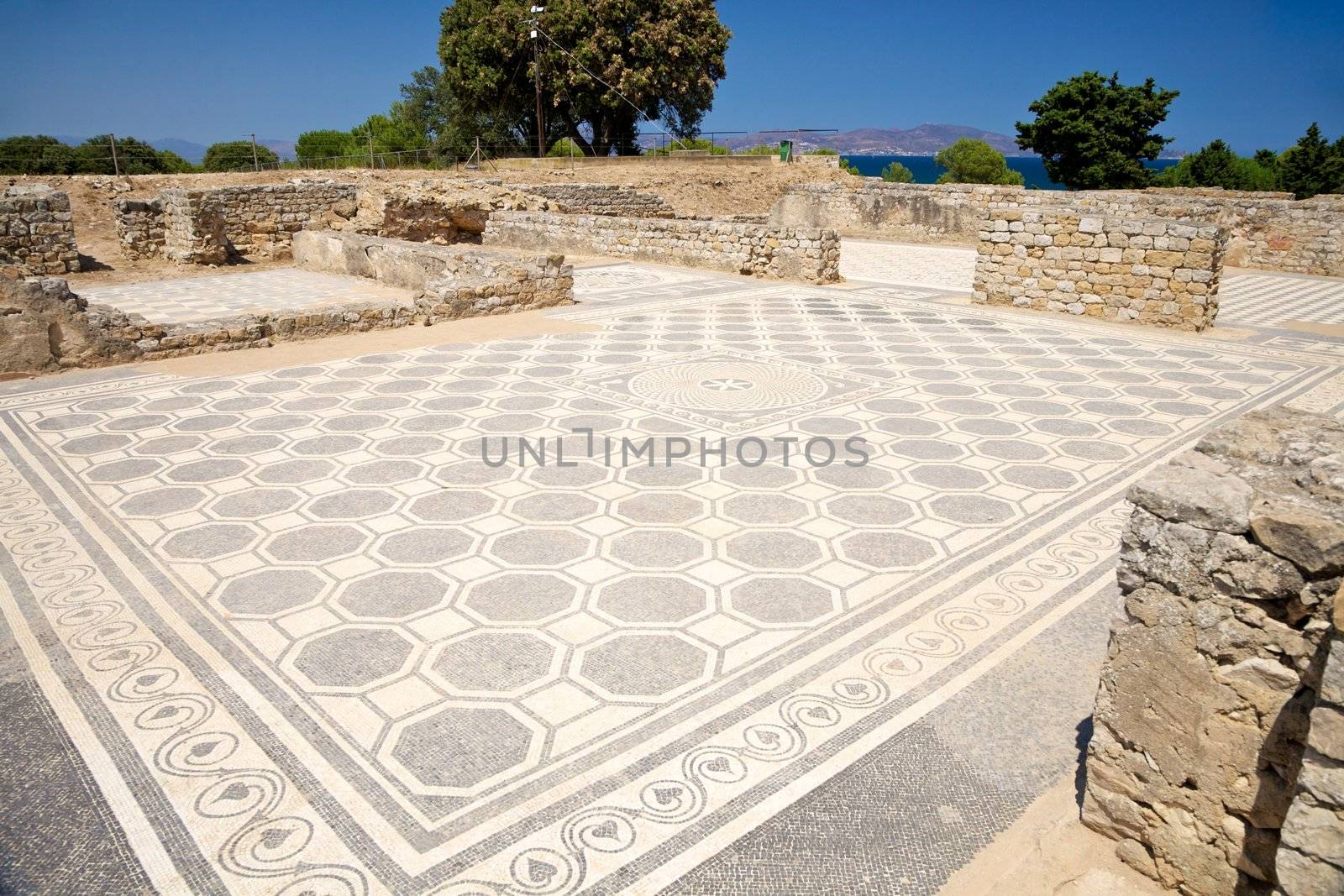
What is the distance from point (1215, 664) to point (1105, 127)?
109ft

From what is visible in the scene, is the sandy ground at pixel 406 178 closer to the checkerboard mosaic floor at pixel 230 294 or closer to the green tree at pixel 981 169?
the checkerboard mosaic floor at pixel 230 294

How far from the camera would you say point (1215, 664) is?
70.2 inches

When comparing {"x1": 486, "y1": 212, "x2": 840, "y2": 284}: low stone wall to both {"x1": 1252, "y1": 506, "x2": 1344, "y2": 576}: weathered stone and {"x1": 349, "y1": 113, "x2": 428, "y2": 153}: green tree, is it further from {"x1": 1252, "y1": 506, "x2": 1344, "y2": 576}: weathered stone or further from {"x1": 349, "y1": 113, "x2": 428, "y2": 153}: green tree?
{"x1": 349, "y1": 113, "x2": 428, "y2": 153}: green tree

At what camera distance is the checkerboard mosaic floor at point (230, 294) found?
10227mm

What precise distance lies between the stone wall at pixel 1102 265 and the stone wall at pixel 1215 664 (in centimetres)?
790

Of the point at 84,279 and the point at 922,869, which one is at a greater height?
the point at 84,279

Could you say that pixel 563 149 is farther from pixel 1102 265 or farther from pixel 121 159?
pixel 1102 265

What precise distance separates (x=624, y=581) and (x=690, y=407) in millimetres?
2606

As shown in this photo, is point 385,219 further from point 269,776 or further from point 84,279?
point 269,776

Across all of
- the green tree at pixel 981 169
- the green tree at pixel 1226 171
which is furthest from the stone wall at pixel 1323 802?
the green tree at pixel 981 169

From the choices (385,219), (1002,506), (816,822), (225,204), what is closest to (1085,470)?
(1002,506)

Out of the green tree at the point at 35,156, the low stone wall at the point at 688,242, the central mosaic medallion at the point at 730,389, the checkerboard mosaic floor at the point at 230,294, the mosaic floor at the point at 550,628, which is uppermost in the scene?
Answer: the green tree at the point at 35,156

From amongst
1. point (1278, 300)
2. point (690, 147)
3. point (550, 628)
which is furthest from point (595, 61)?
point (550, 628)

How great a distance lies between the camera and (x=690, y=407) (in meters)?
5.89
